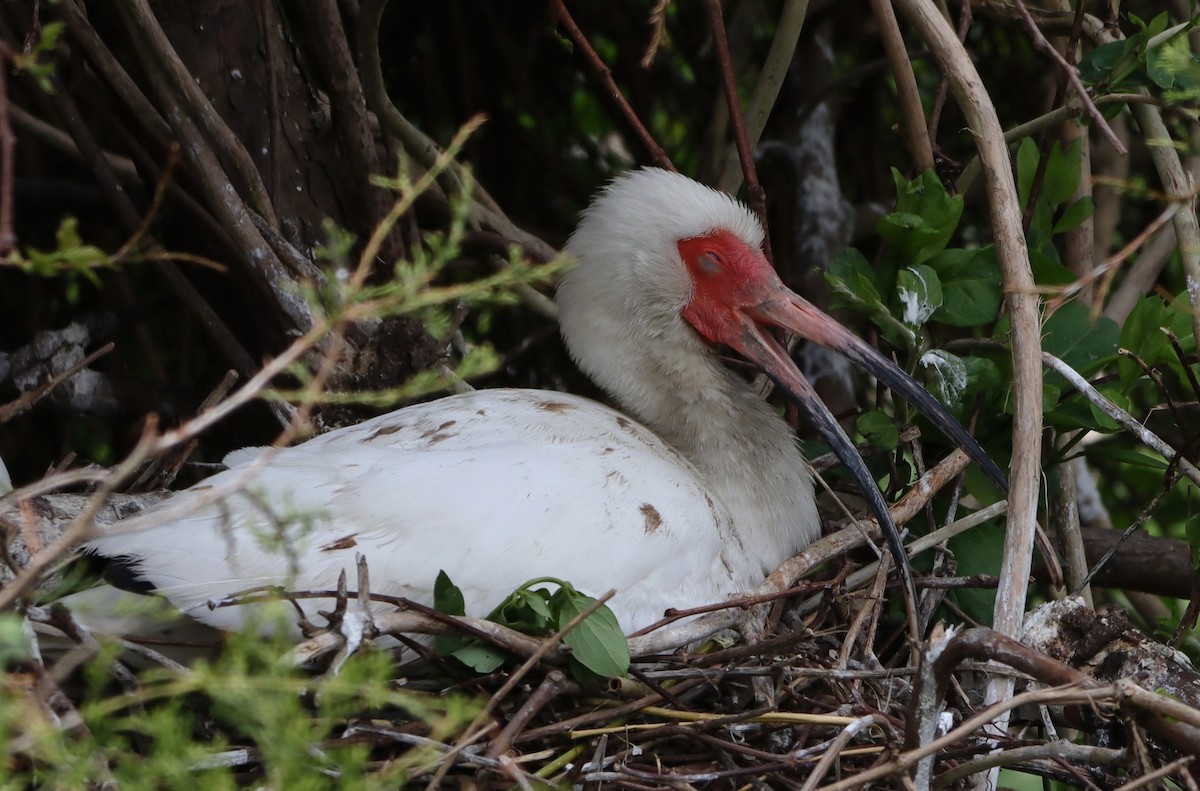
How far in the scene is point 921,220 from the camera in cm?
313

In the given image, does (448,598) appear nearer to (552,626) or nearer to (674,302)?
(552,626)

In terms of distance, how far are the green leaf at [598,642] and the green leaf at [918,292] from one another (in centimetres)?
117

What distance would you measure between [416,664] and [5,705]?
3.68 feet

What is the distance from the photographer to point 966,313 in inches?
124

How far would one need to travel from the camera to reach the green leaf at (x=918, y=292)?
122 inches

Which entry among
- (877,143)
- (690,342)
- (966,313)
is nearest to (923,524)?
(966,313)

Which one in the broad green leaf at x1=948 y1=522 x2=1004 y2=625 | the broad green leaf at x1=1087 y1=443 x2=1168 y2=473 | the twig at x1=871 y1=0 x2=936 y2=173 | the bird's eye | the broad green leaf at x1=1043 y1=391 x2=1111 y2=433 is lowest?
the broad green leaf at x1=948 y1=522 x2=1004 y2=625

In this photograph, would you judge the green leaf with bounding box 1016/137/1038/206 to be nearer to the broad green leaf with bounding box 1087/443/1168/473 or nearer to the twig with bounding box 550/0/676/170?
the broad green leaf with bounding box 1087/443/1168/473

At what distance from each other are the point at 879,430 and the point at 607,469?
0.73 meters

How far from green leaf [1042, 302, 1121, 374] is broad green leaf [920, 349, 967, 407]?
0.75ft

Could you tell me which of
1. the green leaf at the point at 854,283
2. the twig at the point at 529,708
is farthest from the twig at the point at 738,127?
the twig at the point at 529,708

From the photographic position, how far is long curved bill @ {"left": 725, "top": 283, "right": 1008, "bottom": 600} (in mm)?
2988

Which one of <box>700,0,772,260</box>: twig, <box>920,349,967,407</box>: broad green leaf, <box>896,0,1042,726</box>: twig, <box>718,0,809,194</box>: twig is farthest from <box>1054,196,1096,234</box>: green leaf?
<box>718,0,809,194</box>: twig

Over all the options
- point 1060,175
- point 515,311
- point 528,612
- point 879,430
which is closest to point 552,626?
point 528,612
